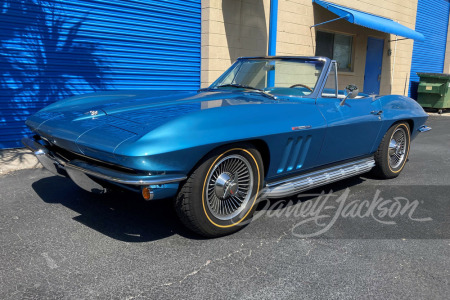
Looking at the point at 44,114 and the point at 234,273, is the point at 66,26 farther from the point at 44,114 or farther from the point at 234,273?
the point at 234,273

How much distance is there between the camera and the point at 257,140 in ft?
9.71

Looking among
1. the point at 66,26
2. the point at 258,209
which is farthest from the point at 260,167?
the point at 66,26

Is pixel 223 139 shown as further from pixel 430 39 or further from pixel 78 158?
pixel 430 39

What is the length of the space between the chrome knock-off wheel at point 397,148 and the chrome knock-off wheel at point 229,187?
2.40 m

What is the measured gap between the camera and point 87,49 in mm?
6406

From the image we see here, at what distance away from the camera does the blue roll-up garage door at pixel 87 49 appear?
5.73 metres

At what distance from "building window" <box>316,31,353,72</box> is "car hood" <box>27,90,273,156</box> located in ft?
26.1

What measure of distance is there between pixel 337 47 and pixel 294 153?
928 cm

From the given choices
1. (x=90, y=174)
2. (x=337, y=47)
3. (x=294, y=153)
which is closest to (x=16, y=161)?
(x=90, y=174)

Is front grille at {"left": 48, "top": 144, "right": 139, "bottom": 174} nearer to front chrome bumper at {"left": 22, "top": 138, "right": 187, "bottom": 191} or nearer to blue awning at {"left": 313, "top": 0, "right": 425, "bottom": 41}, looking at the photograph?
front chrome bumper at {"left": 22, "top": 138, "right": 187, "bottom": 191}

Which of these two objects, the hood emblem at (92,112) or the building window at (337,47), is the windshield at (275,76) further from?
the building window at (337,47)

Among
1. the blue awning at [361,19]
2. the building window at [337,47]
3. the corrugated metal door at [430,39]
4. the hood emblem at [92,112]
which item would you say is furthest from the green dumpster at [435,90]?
the hood emblem at [92,112]

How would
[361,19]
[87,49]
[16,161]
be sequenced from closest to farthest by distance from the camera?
[16,161] < [87,49] < [361,19]

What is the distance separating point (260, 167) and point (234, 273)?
90cm
